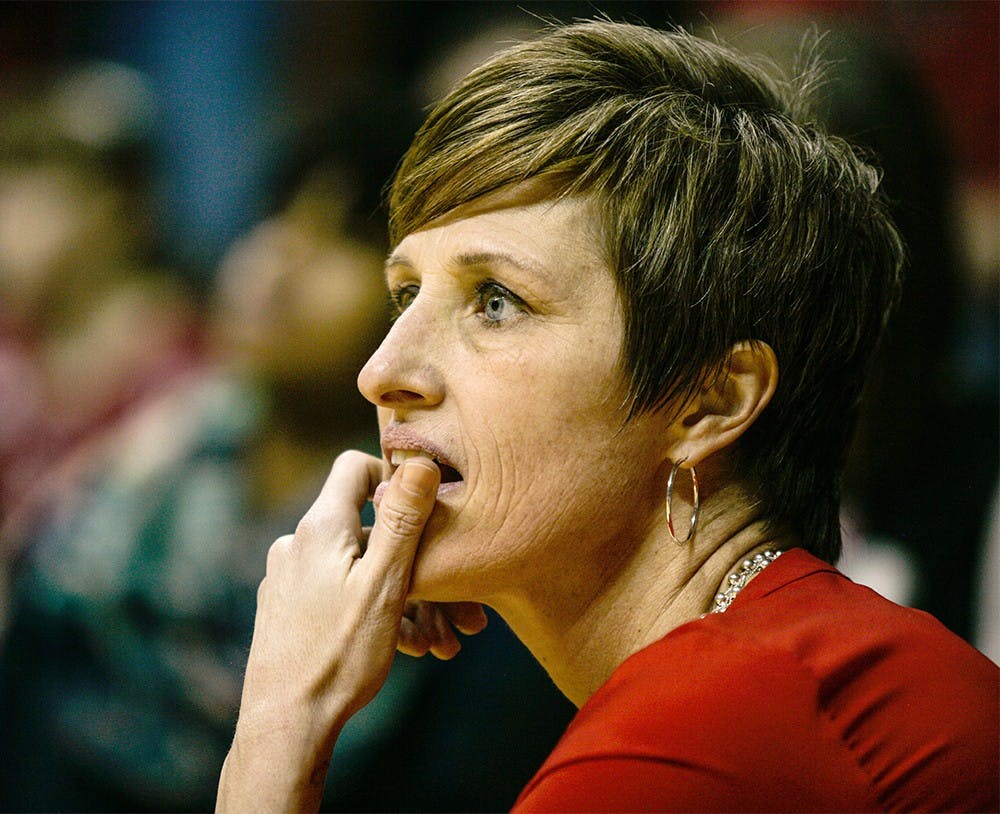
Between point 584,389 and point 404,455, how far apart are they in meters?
0.19

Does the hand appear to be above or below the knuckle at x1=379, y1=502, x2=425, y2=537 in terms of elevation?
below

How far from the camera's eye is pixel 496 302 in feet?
3.31

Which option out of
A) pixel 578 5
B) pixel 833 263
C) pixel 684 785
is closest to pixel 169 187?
pixel 578 5

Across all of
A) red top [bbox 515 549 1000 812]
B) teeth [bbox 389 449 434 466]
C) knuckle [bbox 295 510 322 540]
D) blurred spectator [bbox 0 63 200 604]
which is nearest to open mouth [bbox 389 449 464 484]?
teeth [bbox 389 449 434 466]

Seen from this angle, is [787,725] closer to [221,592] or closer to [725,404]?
[725,404]

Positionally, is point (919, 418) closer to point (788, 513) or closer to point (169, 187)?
point (788, 513)

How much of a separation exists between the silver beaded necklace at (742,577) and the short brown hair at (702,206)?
0.06 m

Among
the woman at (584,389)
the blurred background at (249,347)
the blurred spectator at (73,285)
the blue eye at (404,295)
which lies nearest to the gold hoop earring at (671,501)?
the woman at (584,389)

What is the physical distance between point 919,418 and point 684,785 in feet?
2.95

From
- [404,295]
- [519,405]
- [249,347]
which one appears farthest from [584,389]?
[249,347]

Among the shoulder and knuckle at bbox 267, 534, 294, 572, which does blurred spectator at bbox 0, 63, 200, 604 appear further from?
the shoulder

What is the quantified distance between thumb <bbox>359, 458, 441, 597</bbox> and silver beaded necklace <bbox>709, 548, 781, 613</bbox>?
283mm

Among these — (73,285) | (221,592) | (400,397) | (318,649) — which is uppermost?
(400,397)

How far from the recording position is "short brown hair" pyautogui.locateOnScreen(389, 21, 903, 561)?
993 millimetres
